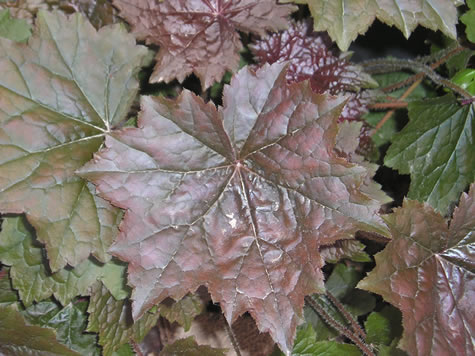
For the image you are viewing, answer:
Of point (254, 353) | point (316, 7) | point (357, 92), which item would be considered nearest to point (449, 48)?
point (357, 92)

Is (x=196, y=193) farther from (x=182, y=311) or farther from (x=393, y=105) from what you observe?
(x=393, y=105)

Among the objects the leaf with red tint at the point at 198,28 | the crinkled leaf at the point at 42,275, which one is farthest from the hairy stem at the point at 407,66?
the crinkled leaf at the point at 42,275

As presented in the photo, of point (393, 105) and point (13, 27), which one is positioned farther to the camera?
point (393, 105)

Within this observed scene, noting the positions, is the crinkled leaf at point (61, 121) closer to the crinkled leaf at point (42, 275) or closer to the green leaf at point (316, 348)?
the crinkled leaf at point (42, 275)

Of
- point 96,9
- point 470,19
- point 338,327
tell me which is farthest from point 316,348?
point 96,9

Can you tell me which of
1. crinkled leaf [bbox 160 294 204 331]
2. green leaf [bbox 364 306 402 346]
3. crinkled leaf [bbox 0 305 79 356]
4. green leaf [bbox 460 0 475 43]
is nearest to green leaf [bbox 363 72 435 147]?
green leaf [bbox 460 0 475 43]

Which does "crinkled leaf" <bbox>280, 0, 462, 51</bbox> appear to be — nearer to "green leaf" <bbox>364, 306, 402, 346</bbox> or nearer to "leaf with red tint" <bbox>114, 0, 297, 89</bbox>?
"leaf with red tint" <bbox>114, 0, 297, 89</bbox>

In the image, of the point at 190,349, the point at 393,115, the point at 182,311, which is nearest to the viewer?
the point at 190,349
